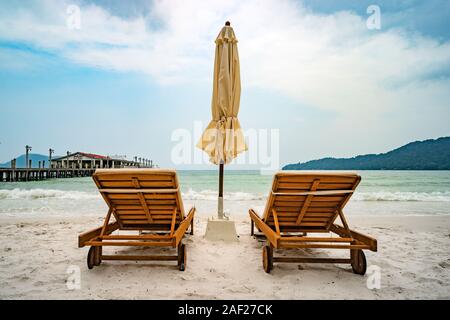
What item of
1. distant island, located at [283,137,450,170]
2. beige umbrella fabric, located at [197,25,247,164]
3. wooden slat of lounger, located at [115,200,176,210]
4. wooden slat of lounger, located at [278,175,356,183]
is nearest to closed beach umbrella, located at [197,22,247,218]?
beige umbrella fabric, located at [197,25,247,164]

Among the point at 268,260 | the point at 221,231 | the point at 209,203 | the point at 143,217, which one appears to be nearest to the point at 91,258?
the point at 143,217

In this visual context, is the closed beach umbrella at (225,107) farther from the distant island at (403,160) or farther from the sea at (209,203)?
the distant island at (403,160)

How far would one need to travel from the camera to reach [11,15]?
7598mm

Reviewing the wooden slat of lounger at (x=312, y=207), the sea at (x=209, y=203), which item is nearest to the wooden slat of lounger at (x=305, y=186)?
the wooden slat of lounger at (x=312, y=207)

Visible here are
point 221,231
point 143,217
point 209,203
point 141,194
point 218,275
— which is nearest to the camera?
point 218,275

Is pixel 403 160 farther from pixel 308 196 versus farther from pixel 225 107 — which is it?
pixel 308 196

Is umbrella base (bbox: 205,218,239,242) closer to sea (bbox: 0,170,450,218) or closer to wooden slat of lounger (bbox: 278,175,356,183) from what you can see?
sea (bbox: 0,170,450,218)

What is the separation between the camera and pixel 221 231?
3.78 meters

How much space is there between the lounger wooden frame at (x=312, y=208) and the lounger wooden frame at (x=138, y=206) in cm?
102

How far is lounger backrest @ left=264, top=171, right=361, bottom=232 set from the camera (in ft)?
8.59

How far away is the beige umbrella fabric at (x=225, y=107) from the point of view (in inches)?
142

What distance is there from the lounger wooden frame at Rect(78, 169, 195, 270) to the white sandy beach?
0.71 feet

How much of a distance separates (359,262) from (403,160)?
222ft
